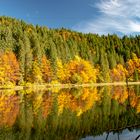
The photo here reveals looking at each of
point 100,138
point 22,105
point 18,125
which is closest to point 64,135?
point 100,138

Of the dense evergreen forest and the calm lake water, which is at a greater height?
the dense evergreen forest

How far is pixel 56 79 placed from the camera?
→ 114812 mm

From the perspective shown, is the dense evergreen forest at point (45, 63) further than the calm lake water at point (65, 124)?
Yes

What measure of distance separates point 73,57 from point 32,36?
24270mm

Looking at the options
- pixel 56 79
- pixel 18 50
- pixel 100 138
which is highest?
pixel 18 50

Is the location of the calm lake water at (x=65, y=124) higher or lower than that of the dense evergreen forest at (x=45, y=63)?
lower

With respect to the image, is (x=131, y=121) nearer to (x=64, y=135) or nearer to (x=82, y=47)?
(x=64, y=135)

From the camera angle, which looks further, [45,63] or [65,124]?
[45,63]

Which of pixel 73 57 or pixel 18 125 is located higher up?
pixel 73 57

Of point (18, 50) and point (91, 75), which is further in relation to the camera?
point (91, 75)

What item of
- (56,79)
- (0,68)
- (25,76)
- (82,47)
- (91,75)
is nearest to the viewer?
(0,68)

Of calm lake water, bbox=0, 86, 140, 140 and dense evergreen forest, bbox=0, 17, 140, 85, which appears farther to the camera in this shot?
dense evergreen forest, bbox=0, 17, 140, 85

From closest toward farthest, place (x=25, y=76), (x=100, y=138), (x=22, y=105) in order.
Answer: (x=100, y=138)
(x=22, y=105)
(x=25, y=76)

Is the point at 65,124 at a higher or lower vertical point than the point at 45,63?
lower
